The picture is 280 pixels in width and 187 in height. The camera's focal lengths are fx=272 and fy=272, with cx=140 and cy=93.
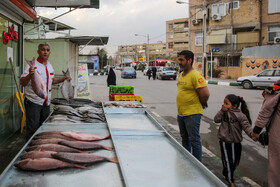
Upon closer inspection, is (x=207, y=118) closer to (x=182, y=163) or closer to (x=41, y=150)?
(x=182, y=163)

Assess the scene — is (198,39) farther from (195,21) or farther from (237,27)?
(237,27)

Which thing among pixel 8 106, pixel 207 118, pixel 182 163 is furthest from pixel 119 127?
pixel 207 118

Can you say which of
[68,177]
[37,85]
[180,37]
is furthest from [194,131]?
[180,37]

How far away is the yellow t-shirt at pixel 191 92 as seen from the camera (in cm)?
414

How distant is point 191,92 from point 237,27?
34.0 m

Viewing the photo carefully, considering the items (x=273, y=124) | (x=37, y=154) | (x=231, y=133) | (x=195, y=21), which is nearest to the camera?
(x=37, y=154)

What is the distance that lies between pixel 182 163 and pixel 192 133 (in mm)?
1471

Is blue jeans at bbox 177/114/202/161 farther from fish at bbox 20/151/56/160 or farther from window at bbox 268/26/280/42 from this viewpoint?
window at bbox 268/26/280/42

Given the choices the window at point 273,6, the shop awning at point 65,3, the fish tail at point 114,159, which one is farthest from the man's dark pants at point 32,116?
the window at point 273,6

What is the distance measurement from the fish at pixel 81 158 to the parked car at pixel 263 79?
18198 mm

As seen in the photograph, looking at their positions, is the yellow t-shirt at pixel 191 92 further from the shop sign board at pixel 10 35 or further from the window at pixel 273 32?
the window at pixel 273 32

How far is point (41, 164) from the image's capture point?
247 centimetres

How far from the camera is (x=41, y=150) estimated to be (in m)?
2.79

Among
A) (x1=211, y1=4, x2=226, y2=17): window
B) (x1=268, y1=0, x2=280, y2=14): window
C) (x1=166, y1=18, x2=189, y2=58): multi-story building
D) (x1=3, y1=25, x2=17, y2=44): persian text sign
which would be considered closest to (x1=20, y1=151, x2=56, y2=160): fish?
(x1=3, y1=25, x2=17, y2=44): persian text sign
